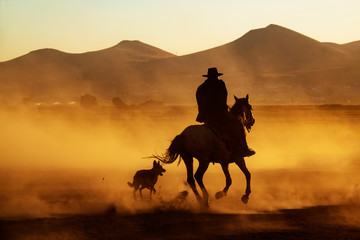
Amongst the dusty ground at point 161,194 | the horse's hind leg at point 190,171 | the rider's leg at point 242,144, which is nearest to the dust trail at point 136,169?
the dusty ground at point 161,194

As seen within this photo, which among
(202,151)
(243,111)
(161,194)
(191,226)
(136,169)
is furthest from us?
(136,169)

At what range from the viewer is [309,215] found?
1461 cm

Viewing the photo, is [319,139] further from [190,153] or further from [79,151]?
[190,153]

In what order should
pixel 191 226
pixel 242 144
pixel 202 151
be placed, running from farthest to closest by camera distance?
pixel 242 144 < pixel 202 151 < pixel 191 226

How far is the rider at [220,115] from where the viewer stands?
1625 centimetres

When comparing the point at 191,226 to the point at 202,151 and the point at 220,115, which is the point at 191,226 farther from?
the point at 220,115

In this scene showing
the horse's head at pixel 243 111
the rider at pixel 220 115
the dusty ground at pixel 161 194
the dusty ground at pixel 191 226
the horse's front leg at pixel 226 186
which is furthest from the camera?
the horse's head at pixel 243 111

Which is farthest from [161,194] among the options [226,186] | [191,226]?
[191,226]

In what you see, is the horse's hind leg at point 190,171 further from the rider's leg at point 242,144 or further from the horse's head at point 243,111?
the horse's head at point 243,111

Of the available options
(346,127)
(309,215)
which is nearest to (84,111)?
(346,127)

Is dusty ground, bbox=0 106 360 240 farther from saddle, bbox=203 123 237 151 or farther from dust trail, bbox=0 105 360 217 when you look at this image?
saddle, bbox=203 123 237 151

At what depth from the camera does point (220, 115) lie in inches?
643

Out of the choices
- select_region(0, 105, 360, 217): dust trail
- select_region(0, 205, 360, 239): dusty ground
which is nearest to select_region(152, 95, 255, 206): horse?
select_region(0, 105, 360, 217): dust trail

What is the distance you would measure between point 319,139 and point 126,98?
108 m
